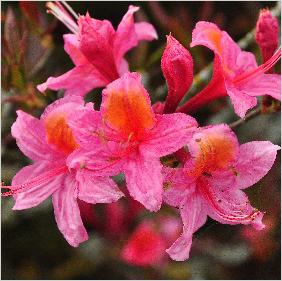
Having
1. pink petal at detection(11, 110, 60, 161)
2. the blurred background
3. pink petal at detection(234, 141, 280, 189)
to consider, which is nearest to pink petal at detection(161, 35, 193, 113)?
pink petal at detection(234, 141, 280, 189)

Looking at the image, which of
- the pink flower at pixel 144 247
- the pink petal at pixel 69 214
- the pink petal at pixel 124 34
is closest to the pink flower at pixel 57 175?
the pink petal at pixel 69 214

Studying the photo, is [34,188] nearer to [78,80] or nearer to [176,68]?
[78,80]

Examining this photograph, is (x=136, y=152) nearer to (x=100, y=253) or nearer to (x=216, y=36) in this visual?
(x=216, y=36)

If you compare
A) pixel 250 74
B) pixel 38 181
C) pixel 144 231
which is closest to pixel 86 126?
pixel 38 181

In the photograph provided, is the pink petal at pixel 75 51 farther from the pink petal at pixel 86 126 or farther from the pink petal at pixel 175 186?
the pink petal at pixel 175 186

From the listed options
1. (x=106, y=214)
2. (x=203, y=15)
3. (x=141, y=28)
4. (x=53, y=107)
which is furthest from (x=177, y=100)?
(x=106, y=214)

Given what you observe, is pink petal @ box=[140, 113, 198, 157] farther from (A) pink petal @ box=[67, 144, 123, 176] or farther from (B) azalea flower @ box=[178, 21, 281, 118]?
(B) azalea flower @ box=[178, 21, 281, 118]
